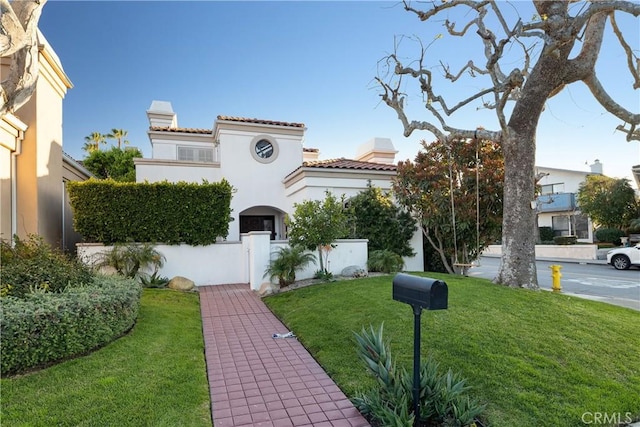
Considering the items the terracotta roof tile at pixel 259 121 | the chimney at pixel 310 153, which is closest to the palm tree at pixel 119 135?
the chimney at pixel 310 153

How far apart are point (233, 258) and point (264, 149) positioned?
21.6 ft

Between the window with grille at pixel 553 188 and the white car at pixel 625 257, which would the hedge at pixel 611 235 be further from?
the window with grille at pixel 553 188

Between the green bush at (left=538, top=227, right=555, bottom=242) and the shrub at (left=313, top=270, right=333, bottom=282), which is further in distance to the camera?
the green bush at (left=538, top=227, right=555, bottom=242)

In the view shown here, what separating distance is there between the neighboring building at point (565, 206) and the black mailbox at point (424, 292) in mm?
34989

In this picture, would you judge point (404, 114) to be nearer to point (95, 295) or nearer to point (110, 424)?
point (95, 295)

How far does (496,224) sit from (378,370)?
→ 1206cm

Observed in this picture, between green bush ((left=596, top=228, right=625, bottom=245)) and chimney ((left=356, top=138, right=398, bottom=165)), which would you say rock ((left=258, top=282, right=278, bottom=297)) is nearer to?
chimney ((left=356, top=138, right=398, bottom=165))

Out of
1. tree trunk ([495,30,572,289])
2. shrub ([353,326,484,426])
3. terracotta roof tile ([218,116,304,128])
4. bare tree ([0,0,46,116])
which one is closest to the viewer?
shrub ([353,326,484,426])

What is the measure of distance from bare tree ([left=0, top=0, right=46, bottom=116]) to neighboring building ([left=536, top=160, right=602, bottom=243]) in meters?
36.5

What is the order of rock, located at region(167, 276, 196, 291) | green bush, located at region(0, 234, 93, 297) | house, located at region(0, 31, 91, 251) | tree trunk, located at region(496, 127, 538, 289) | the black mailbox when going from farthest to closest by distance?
rock, located at region(167, 276, 196, 291) < tree trunk, located at region(496, 127, 538, 289) < house, located at region(0, 31, 91, 251) < green bush, located at region(0, 234, 93, 297) < the black mailbox

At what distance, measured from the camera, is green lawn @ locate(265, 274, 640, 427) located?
4.52 metres

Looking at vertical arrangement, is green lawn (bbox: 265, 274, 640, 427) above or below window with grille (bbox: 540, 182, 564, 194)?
below

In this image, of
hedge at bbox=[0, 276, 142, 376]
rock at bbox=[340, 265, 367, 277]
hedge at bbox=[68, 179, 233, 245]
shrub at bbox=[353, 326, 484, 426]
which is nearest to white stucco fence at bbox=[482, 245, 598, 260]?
rock at bbox=[340, 265, 367, 277]

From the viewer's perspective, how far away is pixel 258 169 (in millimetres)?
18031
